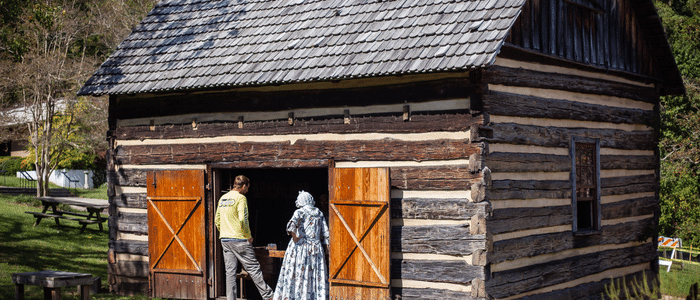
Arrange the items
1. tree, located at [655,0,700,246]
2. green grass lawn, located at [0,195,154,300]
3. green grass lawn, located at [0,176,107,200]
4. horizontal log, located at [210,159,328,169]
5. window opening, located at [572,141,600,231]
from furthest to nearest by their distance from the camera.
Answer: green grass lawn, located at [0,176,107,200] < tree, located at [655,0,700,246] < green grass lawn, located at [0,195,154,300] < window opening, located at [572,141,600,231] < horizontal log, located at [210,159,328,169]

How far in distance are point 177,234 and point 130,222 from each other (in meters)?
1.34

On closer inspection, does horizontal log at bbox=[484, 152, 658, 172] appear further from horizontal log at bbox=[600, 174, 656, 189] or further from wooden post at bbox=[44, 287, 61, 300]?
wooden post at bbox=[44, 287, 61, 300]

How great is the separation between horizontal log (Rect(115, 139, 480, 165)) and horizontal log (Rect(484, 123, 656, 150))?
1.91 feet

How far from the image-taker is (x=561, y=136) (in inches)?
384

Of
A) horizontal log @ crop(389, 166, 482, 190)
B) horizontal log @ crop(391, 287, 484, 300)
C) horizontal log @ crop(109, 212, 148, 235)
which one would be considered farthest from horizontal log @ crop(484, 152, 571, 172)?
horizontal log @ crop(109, 212, 148, 235)

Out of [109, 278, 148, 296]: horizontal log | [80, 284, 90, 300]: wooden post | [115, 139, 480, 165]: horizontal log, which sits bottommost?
[109, 278, 148, 296]: horizontal log

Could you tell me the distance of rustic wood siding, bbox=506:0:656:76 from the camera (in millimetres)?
9266

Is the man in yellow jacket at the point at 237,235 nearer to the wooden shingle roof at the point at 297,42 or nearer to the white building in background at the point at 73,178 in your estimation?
the wooden shingle roof at the point at 297,42

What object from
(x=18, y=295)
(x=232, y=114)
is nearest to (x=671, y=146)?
(x=232, y=114)

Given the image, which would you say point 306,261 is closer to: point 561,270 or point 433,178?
point 433,178

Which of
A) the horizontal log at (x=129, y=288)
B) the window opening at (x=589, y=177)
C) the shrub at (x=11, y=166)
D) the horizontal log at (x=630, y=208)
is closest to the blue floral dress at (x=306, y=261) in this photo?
the horizontal log at (x=129, y=288)

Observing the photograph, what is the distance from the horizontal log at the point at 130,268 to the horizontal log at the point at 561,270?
5.35m

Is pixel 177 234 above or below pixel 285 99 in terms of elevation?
below

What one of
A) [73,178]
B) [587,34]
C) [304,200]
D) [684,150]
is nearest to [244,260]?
[304,200]
